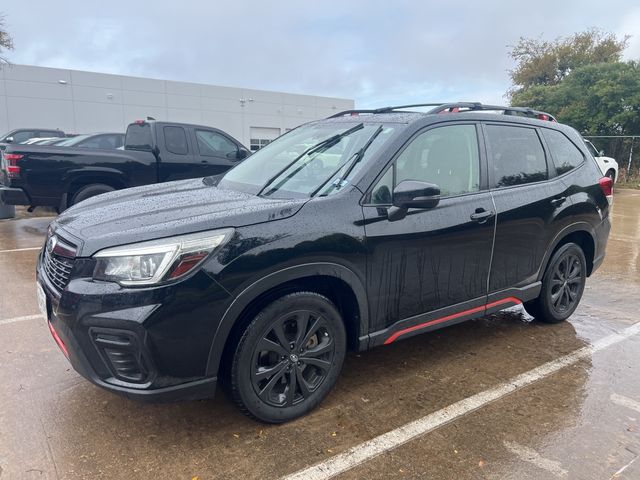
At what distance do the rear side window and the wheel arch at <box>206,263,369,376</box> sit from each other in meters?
2.44

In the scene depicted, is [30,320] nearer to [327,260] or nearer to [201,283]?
[201,283]

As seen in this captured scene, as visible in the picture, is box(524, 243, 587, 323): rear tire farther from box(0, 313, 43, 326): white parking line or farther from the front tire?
box(0, 313, 43, 326): white parking line

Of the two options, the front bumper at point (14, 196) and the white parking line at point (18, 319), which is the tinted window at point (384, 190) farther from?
the front bumper at point (14, 196)

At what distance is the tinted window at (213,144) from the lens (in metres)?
8.88

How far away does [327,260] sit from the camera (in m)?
2.76

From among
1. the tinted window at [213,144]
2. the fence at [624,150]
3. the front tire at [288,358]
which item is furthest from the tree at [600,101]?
the front tire at [288,358]

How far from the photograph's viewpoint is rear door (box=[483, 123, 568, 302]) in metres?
3.68

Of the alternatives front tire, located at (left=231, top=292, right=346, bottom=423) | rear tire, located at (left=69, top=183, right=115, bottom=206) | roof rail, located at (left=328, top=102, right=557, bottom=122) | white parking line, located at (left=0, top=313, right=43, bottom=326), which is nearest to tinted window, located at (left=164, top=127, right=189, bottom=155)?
rear tire, located at (left=69, top=183, right=115, bottom=206)

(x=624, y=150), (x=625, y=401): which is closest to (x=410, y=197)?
(x=625, y=401)

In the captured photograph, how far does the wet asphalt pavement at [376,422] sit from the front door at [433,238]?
19.5 inches

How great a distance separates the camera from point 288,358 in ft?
9.11

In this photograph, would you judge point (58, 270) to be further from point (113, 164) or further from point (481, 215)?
Result: point (113, 164)

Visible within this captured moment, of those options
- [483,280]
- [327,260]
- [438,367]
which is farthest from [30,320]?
[483,280]

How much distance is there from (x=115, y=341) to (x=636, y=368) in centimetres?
366
